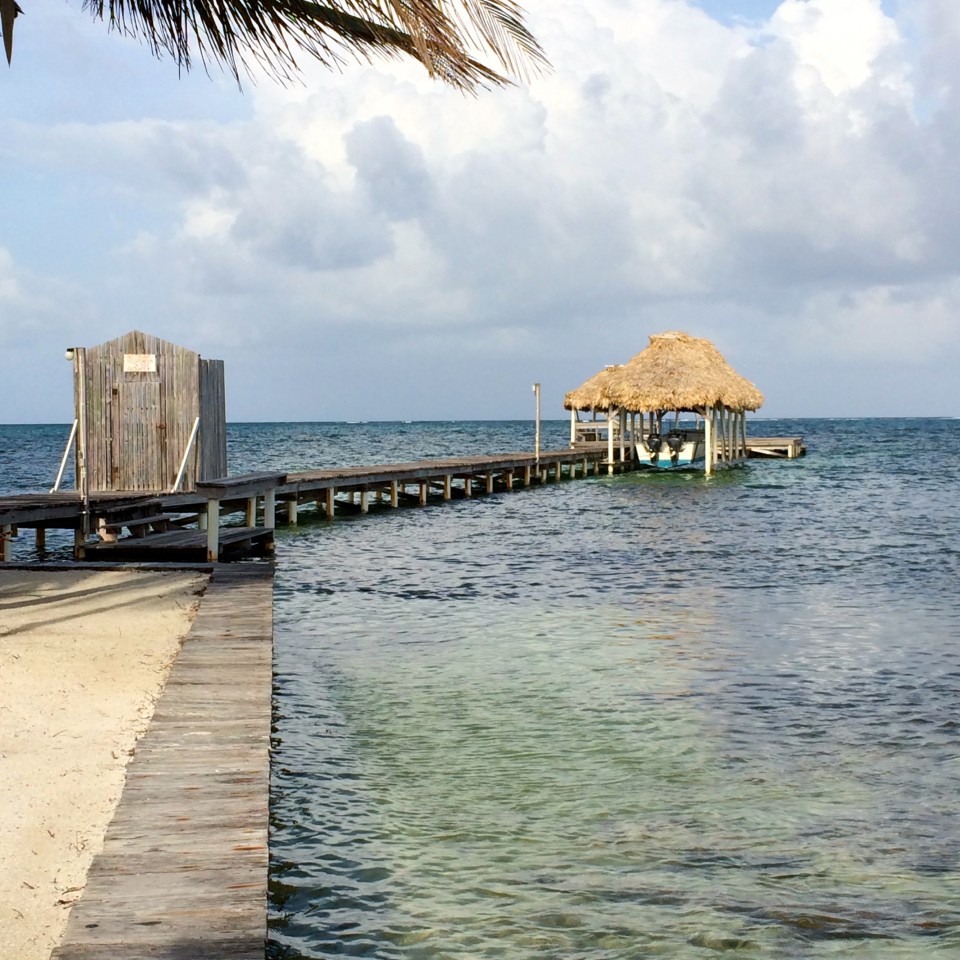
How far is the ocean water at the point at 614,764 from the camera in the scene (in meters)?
4.31

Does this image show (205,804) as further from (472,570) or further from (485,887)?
(472,570)

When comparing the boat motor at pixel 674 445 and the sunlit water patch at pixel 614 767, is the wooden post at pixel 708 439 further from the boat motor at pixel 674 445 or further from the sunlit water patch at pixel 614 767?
the sunlit water patch at pixel 614 767

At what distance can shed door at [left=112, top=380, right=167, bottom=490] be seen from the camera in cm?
1661

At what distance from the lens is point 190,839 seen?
3721 millimetres

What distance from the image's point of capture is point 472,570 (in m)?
14.9

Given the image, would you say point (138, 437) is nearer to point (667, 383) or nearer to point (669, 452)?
point (667, 383)

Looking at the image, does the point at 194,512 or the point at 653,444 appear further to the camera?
the point at 653,444

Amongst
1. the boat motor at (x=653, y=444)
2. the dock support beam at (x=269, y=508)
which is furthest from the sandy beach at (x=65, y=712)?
the boat motor at (x=653, y=444)

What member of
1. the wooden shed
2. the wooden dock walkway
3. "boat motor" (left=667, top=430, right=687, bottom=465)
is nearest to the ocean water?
the wooden dock walkway

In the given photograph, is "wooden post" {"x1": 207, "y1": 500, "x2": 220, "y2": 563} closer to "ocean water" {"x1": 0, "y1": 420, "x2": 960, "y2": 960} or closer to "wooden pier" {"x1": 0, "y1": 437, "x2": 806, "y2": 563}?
"wooden pier" {"x1": 0, "y1": 437, "x2": 806, "y2": 563}

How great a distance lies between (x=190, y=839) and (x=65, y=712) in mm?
2570

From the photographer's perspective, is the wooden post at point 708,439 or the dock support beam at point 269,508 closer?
the dock support beam at point 269,508

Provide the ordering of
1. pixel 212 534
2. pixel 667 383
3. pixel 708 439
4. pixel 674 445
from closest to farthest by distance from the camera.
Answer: pixel 212 534, pixel 667 383, pixel 708 439, pixel 674 445

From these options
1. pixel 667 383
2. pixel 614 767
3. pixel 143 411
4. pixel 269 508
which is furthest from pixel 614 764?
pixel 667 383
